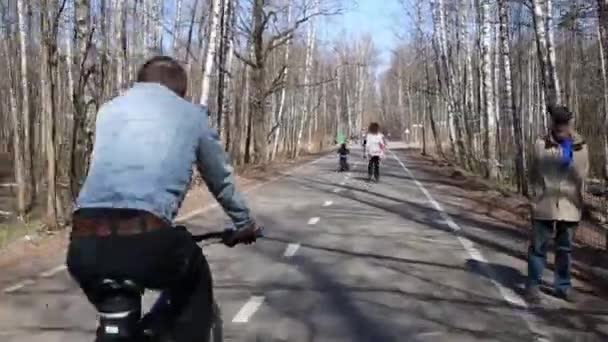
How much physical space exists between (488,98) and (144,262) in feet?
98.3

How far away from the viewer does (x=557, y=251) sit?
34.3 feet

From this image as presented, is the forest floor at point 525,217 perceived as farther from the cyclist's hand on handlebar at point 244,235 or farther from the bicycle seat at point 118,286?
the bicycle seat at point 118,286

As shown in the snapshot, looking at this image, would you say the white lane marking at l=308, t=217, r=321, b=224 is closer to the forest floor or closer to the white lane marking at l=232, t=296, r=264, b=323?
the forest floor

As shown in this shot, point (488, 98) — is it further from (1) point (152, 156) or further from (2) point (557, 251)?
(1) point (152, 156)

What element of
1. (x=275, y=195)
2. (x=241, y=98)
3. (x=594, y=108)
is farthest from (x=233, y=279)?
(x=241, y=98)

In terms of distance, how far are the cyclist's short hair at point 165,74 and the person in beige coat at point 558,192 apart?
690cm

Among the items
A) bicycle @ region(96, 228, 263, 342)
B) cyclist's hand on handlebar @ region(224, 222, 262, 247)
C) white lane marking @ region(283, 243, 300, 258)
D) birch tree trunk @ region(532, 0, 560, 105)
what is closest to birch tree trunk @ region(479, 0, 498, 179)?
birch tree trunk @ region(532, 0, 560, 105)

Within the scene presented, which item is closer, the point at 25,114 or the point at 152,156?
the point at 152,156

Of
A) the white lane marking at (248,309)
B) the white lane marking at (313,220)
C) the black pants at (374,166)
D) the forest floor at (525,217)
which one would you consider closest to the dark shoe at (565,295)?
the forest floor at (525,217)

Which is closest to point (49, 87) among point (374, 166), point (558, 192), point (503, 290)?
point (503, 290)

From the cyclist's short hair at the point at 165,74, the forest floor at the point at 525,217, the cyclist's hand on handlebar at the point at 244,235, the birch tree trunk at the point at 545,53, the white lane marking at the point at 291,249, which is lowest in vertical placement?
the forest floor at the point at 525,217

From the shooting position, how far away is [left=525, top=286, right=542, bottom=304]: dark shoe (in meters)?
10.2

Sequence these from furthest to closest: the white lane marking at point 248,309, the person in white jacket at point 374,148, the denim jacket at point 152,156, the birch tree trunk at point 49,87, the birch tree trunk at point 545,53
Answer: the person in white jacket at point 374,148, the birch tree trunk at point 545,53, the birch tree trunk at point 49,87, the white lane marking at point 248,309, the denim jacket at point 152,156

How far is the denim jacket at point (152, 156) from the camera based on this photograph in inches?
149
